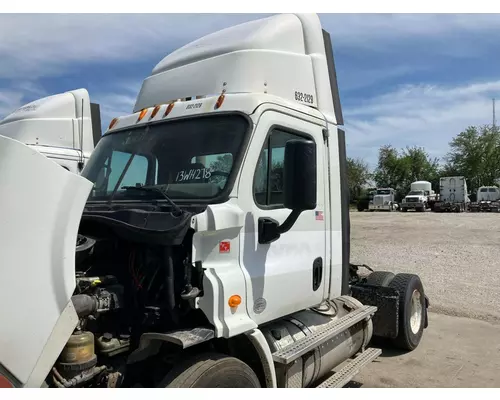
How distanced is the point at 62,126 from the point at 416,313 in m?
6.84

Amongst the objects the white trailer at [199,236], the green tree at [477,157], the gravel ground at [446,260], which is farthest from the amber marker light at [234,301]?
the green tree at [477,157]

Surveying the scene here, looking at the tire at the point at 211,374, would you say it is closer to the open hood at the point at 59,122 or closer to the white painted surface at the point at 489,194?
the open hood at the point at 59,122

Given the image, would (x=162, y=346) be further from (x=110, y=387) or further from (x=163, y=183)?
(x=163, y=183)

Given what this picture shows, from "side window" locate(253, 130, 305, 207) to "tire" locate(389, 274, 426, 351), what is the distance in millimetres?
3121

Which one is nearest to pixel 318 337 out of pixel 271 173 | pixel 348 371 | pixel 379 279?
pixel 348 371

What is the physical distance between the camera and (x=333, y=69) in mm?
5012

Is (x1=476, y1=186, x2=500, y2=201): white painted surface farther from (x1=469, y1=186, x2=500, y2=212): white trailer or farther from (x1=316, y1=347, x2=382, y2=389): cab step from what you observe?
(x1=316, y1=347, x2=382, y2=389): cab step

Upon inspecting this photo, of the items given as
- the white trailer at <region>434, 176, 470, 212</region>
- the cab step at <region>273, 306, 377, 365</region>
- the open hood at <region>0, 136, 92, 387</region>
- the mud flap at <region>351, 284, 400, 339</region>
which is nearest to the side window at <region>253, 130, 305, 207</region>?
the cab step at <region>273, 306, 377, 365</region>

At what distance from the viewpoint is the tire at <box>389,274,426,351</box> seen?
20.2ft

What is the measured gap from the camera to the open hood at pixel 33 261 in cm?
243

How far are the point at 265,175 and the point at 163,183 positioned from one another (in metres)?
0.80

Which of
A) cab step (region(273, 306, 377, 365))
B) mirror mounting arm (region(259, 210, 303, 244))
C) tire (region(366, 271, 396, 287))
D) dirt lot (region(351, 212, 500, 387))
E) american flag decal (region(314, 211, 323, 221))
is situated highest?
american flag decal (region(314, 211, 323, 221))

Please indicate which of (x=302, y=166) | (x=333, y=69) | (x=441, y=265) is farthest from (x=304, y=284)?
(x=441, y=265)

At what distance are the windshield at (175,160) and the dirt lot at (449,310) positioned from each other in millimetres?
3166
